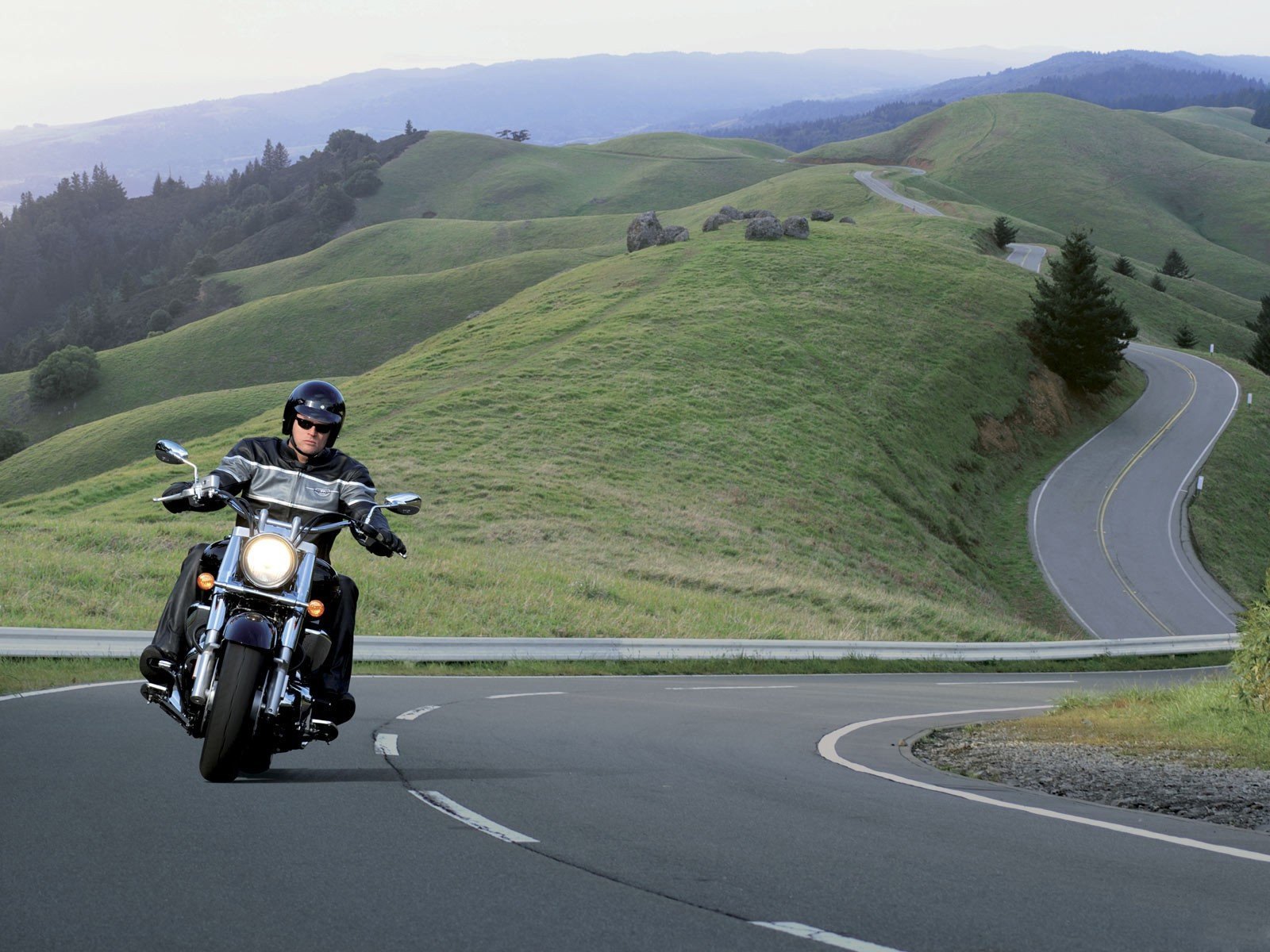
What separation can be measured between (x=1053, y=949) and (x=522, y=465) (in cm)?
3239

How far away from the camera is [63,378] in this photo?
9306 cm

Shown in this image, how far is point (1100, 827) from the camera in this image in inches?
274

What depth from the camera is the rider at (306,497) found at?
7.16 meters

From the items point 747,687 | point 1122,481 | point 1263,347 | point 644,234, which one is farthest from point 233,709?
point 1263,347

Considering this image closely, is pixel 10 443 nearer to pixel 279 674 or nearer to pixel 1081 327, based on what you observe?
pixel 1081 327

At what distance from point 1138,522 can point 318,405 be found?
48.7m

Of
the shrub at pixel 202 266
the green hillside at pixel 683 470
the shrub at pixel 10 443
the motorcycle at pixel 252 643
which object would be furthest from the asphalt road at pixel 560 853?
the shrub at pixel 202 266

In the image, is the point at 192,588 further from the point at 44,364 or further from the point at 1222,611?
the point at 44,364

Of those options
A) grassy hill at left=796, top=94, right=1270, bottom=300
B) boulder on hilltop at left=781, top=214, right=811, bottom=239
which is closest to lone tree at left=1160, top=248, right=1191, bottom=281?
grassy hill at left=796, top=94, right=1270, bottom=300

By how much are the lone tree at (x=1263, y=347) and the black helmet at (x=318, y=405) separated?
89870mm

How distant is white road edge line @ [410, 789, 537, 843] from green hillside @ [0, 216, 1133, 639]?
1163 centimetres

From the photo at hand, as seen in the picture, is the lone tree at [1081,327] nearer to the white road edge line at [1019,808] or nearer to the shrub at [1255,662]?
the shrub at [1255,662]

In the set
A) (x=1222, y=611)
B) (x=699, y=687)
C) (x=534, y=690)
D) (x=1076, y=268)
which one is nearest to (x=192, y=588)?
(x=534, y=690)

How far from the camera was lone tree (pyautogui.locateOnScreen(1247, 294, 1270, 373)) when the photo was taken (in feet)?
275
